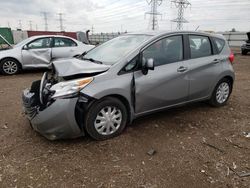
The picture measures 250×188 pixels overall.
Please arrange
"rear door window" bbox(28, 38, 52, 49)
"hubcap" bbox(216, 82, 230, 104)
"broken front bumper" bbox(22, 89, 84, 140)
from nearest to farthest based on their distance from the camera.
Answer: "broken front bumper" bbox(22, 89, 84, 140), "hubcap" bbox(216, 82, 230, 104), "rear door window" bbox(28, 38, 52, 49)

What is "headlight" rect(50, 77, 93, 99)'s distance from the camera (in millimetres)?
3369

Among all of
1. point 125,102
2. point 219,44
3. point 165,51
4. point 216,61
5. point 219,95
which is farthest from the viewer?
point 219,95

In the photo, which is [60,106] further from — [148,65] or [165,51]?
[165,51]

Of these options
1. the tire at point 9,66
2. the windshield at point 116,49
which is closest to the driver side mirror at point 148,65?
the windshield at point 116,49

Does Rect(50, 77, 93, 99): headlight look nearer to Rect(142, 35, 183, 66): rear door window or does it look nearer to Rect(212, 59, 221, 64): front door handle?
Rect(142, 35, 183, 66): rear door window

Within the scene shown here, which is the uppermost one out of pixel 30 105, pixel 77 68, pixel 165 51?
pixel 165 51

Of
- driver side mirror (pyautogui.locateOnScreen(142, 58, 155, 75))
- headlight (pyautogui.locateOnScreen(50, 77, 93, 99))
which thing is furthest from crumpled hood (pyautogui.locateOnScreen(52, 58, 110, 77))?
driver side mirror (pyautogui.locateOnScreen(142, 58, 155, 75))

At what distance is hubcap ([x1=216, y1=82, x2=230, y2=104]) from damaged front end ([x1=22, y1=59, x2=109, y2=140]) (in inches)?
112

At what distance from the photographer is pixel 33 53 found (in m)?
9.23

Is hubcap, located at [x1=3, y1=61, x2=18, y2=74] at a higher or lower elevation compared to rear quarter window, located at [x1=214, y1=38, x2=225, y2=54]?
lower

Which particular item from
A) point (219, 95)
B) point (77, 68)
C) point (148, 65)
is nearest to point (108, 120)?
point (77, 68)

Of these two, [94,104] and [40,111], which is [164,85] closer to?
[94,104]

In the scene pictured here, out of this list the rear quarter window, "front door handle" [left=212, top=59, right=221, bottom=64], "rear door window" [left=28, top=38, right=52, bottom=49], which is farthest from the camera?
"rear door window" [left=28, top=38, right=52, bottom=49]

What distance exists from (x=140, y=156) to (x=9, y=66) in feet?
24.4
